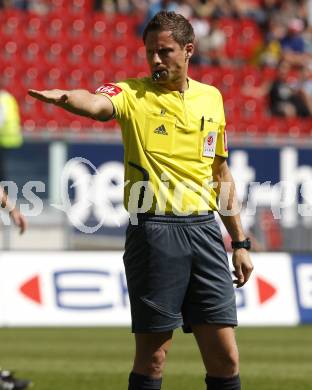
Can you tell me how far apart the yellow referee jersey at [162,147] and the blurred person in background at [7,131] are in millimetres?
12294

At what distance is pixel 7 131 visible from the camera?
60.9 ft

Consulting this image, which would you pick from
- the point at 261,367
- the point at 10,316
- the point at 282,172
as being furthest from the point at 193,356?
the point at 282,172

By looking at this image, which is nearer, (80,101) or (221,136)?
(80,101)

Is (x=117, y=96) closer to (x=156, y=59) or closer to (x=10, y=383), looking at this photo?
(x=156, y=59)

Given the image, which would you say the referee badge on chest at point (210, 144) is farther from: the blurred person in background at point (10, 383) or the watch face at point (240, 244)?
the blurred person in background at point (10, 383)

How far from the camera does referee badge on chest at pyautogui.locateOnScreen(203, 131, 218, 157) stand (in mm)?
6281

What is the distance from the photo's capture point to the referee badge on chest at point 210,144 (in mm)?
6281

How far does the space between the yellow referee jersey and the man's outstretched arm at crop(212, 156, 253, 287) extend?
28 centimetres

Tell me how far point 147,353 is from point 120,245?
9674 mm

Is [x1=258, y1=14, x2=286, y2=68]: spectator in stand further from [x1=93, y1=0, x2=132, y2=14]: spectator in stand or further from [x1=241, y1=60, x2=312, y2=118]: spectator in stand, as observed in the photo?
[x1=93, y1=0, x2=132, y2=14]: spectator in stand

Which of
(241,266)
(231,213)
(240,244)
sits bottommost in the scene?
(241,266)

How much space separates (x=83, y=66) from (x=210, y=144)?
638 inches

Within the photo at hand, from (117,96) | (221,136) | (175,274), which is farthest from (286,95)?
(117,96)

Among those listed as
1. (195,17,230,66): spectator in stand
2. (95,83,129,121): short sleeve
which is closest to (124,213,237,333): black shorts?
(95,83,129,121): short sleeve
